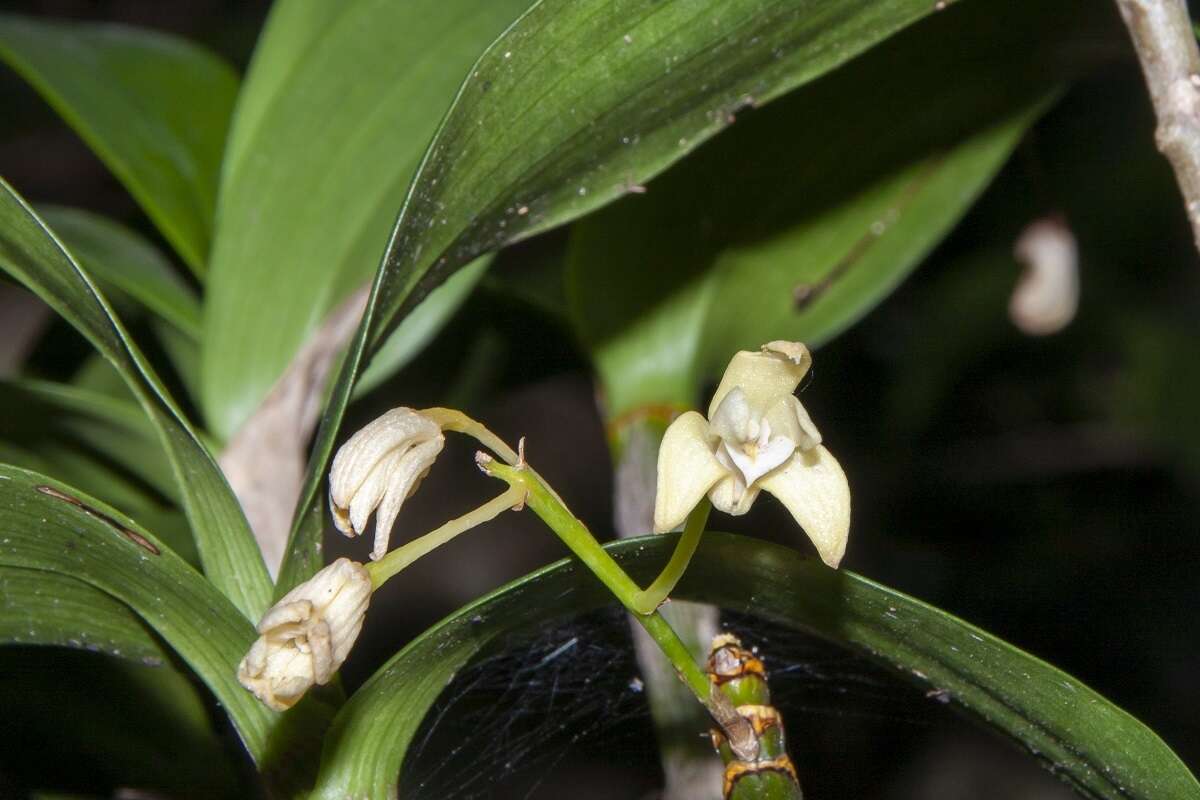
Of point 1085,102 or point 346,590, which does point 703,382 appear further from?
point 1085,102

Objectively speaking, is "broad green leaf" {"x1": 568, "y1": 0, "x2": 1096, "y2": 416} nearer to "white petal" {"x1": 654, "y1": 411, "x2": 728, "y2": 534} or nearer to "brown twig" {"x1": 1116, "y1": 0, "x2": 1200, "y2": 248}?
"brown twig" {"x1": 1116, "y1": 0, "x2": 1200, "y2": 248}

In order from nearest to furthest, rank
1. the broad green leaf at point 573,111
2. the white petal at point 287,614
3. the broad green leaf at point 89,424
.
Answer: the white petal at point 287,614 → the broad green leaf at point 573,111 → the broad green leaf at point 89,424

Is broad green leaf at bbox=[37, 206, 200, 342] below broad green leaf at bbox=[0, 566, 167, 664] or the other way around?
the other way around

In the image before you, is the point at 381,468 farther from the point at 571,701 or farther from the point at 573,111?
the point at 571,701

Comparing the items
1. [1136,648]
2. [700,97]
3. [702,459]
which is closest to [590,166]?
[700,97]

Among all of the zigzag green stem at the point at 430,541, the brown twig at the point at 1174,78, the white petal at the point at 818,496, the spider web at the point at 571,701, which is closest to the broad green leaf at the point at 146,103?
the spider web at the point at 571,701

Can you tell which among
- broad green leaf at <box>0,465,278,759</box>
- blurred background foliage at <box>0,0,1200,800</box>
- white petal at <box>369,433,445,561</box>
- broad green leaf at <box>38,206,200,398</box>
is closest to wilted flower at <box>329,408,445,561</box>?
white petal at <box>369,433,445,561</box>

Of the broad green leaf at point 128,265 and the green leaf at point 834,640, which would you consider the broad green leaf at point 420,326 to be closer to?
the broad green leaf at point 128,265
